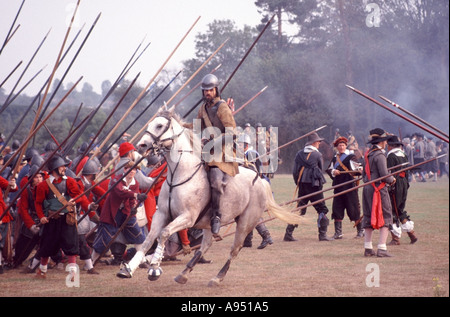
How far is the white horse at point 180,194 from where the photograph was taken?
761 centimetres

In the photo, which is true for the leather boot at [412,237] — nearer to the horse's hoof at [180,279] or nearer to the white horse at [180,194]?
the white horse at [180,194]

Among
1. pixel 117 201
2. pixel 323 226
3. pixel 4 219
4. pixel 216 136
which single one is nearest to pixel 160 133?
pixel 216 136

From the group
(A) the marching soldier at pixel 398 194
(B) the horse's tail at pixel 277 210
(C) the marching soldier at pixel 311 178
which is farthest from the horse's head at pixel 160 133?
(C) the marching soldier at pixel 311 178

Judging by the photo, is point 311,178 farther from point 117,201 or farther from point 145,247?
point 145,247

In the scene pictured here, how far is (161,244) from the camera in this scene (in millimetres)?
7539

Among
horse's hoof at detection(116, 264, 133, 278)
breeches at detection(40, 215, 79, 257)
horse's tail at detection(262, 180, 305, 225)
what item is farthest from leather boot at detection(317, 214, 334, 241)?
horse's hoof at detection(116, 264, 133, 278)

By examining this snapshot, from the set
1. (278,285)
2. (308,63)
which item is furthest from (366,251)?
(308,63)

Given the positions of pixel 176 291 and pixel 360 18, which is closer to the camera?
pixel 176 291

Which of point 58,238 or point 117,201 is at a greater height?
point 117,201

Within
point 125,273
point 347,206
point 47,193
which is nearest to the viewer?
point 125,273

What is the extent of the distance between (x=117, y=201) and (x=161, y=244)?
258cm

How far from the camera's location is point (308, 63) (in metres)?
38.2

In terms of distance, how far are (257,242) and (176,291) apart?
5.16 m
